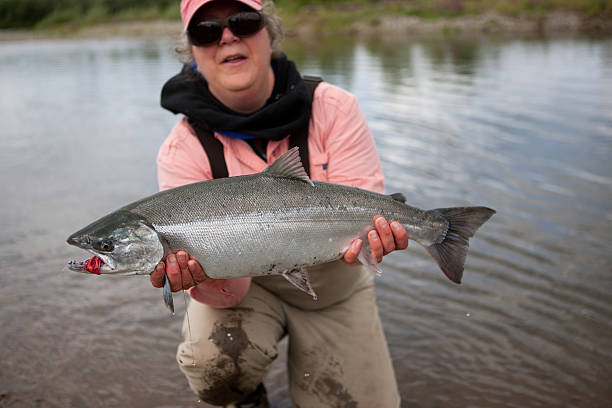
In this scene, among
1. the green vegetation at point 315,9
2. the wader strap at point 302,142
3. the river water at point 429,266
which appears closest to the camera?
the wader strap at point 302,142

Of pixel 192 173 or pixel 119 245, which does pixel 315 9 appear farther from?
pixel 119 245

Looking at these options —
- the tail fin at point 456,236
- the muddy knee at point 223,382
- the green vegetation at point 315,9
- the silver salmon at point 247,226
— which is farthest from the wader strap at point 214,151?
the green vegetation at point 315,9

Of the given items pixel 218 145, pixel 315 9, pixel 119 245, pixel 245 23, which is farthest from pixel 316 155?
pixel 315 9

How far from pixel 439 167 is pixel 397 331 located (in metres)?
4.28

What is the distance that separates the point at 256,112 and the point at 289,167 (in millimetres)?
705

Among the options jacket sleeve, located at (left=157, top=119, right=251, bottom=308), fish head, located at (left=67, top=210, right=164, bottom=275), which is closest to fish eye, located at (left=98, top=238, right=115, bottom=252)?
fish head, located at (left=67, top=210, right=164, bottom=275)

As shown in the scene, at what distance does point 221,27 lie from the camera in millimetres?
3242

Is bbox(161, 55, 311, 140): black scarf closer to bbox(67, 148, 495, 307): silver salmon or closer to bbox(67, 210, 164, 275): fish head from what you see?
bbox(67, 148, 495, 307): silver salmon

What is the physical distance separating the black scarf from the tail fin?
1.07 meters

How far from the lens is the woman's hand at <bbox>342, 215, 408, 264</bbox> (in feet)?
9.30

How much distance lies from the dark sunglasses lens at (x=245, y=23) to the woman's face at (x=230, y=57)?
0.03 metres

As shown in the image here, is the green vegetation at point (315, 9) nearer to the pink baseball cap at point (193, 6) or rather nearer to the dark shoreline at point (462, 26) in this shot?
the dark shoreline at point (462, 26)

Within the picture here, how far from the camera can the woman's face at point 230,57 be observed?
3260 mm

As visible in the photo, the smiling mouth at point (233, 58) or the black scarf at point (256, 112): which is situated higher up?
the smiling mouth at point (233, 58)
